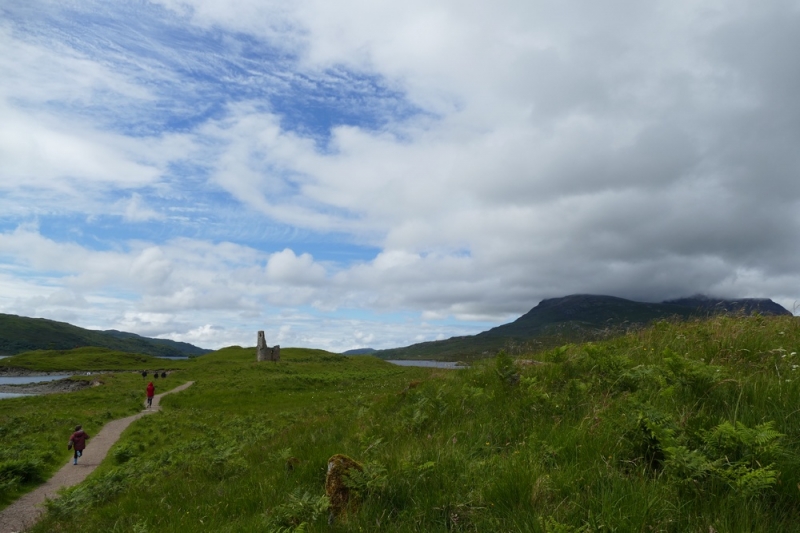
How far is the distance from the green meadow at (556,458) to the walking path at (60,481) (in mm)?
2660

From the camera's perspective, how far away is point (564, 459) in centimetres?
548

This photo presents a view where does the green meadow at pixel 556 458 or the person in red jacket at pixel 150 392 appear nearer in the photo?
the green meadow at pixel 556 458

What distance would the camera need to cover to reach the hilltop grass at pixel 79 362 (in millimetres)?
145500

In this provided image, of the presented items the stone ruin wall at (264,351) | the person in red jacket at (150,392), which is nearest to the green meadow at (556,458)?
the person in red jacket at (150,392)

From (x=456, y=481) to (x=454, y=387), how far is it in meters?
6.77

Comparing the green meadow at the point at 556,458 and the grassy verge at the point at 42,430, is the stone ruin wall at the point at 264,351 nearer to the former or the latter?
the grassy verge at the point at 42,430

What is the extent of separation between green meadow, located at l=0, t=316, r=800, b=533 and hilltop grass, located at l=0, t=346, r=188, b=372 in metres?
144

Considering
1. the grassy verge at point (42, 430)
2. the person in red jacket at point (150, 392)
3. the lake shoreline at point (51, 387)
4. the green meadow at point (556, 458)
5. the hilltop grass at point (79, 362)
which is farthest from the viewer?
the hilltop grass at point (79, 362)

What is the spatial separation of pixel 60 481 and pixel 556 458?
72.5 feet

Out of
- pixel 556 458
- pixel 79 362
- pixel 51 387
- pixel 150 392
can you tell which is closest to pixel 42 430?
pixel 150 392

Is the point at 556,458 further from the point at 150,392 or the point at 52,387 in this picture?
the point at 52,387

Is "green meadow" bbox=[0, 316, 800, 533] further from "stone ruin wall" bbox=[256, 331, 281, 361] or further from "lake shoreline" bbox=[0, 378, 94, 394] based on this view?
"lake shoreline" bbox=[0, 378, 94, 394]

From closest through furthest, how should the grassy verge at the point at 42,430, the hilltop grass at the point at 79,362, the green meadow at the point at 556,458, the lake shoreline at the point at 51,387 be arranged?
the green meadow at the point at 556,458 → the grassy verge at the point at 42,430 → the lake shoreline at the point at 51,387 → the hilltop grass at the point at 79,362

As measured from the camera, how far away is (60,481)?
19.2 metres
